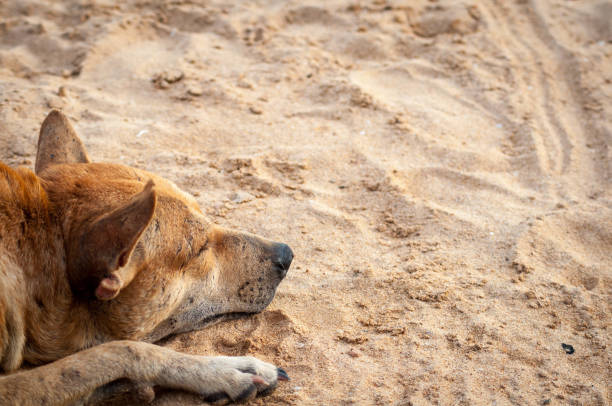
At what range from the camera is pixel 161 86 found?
5.40 metres

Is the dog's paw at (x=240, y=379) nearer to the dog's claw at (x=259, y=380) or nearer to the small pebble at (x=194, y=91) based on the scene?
the dog's claw at (x=259, y=380)

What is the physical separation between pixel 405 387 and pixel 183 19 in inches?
199

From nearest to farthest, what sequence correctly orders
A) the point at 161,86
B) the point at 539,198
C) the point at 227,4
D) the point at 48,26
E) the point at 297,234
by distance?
the point at 297,234 < the point at 539,198 < the point at 161,86 < the point at 48,26 < the point at 227,4

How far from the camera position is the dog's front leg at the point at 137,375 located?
2.34 meters

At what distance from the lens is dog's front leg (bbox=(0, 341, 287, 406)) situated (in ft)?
7.67

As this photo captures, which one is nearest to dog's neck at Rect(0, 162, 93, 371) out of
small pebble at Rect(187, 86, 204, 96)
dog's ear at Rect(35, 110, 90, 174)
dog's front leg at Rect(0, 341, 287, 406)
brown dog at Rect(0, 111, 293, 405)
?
brown dog at Rect(0, 111, 293, 405)

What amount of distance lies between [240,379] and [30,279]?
0.99 m

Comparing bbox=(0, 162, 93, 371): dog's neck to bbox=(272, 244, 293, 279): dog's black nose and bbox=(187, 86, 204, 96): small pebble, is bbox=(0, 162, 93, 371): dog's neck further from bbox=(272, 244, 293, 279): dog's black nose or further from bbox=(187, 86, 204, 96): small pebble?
bbox=(187, 86, 204, 96): small pebble

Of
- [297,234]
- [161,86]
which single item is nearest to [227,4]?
[161,86]

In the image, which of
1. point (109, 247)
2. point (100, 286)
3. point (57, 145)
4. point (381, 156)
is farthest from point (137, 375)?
point (381, 156)

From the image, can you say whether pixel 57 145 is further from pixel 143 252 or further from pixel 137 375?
pixel 137 375

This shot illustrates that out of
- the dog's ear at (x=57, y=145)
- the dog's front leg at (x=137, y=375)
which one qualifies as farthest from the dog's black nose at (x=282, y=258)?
the dog's ear at (x=57, y=145)

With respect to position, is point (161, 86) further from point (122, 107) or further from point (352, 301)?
point (352, 301)

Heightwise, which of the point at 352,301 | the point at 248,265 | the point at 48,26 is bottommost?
the point at 352,301
